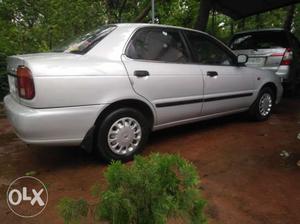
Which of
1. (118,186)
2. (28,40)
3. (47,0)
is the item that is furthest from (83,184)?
(47,0)

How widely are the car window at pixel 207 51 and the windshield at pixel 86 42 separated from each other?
1221 mm

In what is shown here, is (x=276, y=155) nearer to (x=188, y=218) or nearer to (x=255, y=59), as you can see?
(x=188, y=218)

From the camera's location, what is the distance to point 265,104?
19.2 ft

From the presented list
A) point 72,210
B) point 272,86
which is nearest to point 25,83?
point 72,210

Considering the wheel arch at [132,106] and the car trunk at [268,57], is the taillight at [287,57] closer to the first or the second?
the car trunk at [268,57]

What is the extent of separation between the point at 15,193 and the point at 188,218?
2.20 m

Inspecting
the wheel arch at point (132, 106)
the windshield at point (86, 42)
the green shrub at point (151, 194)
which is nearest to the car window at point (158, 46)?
the windshield at point (86, 42)

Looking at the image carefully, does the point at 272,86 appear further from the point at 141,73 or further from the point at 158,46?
the point at 141,73

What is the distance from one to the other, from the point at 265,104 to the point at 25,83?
4187 millimetres

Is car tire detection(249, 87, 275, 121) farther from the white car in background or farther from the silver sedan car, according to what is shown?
the white car in background

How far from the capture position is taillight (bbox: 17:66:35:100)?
126 inches

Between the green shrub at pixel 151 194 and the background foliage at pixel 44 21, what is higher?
the background foliage at pixel 44 21

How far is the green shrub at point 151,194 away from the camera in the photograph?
4.99 ft

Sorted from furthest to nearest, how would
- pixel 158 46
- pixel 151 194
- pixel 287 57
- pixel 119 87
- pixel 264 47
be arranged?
pixel 264 47
pixel 287 57
pixel 158 46
pixel 119 87
pixel 151 194
